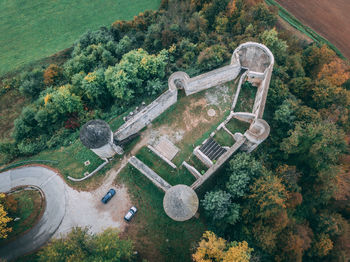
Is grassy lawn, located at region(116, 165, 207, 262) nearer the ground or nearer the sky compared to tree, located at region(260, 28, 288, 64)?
nearer the ground

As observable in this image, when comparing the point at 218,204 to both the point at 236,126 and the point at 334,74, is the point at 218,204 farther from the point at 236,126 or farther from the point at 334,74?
the point at 334,74

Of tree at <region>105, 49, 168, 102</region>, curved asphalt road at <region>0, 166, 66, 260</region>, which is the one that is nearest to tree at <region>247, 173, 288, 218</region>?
tree at <region>105, 49, 168, 102</region>

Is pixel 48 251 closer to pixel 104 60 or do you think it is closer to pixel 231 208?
pixel 231 208

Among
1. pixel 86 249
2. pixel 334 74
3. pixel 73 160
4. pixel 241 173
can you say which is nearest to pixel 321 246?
pixel 241 173

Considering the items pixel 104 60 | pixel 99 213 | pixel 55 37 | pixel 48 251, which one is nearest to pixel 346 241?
pixel 99 213

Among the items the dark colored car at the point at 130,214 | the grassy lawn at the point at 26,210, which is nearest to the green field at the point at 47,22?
the grassy lawn at the point at 26,210

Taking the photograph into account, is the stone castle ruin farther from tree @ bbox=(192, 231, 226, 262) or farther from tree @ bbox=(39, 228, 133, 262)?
tree @ bbox=(39, 228, 133, 262)

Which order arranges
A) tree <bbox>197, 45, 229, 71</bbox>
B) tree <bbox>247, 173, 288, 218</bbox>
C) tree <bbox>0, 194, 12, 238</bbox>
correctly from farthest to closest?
tree <bbox>197, 45, 229, 71</bbox> < tree <bbox>0, 194, 12, 238</bbox> < tree <bbox>247, 173, 288, 218</bbox>
